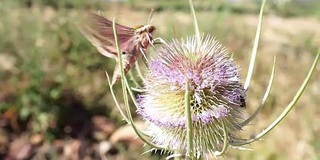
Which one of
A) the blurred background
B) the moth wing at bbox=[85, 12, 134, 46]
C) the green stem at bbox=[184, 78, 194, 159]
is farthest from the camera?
the blurred background

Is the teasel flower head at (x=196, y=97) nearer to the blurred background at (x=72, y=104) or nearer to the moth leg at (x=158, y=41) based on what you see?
the moth leg at (x=158, y=41)

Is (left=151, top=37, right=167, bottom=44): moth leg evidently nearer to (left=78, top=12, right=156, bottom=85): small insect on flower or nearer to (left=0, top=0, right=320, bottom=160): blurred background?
(left=78, top=12, right=156, bottom=85): small insect on flower

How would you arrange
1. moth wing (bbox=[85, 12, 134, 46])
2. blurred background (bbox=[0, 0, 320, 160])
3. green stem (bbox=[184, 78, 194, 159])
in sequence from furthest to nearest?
blurred background (bbox=[0, 0, 320, 160]) < moth wing (bbox=[85, 12, 134, 46]) < green stem (bbox=[184, 78, 194, 159])

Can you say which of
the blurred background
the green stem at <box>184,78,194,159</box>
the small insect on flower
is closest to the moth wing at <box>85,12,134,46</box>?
the small insect on flower

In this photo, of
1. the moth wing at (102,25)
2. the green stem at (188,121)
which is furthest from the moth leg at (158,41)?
the green stem at (188,121)

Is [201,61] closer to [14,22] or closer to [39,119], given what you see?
[39,119]

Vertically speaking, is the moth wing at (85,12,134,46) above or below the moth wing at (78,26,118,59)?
above
